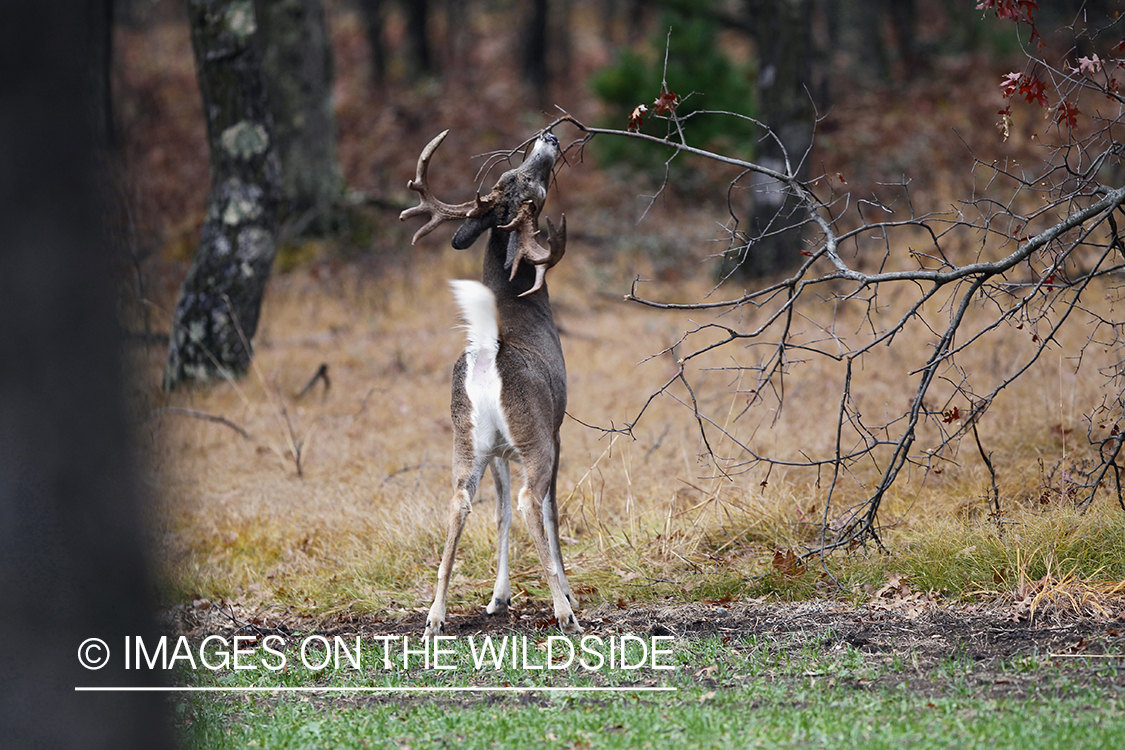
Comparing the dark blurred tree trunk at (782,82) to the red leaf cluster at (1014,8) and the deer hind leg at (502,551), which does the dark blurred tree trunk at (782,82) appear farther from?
the red leaf cluster at (1014,8)

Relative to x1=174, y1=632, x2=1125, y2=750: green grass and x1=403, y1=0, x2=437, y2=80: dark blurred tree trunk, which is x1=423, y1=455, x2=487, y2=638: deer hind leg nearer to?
x1=174, y1=632, x2=1125, y2=750: green grass

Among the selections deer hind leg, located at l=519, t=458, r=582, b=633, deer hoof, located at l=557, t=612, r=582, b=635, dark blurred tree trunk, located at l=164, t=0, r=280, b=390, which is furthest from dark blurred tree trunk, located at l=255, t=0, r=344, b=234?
deer hoof, located at l=557, t=612, r=582, b=635

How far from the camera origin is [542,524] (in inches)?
203

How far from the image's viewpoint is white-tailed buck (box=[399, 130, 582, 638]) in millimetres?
5184

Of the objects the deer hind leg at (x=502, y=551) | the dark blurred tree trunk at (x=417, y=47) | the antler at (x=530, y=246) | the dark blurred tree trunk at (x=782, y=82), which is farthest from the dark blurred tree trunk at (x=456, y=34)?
the deer hind leg at (x=502, y=551)

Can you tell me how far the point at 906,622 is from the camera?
5098 mm

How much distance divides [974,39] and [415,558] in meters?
22.0

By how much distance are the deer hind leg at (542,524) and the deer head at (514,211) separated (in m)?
0.89

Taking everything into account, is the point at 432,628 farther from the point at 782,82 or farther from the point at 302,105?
the point at 302,105

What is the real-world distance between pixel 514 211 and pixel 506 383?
3.64 ft

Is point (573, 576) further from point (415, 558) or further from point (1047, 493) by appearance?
point (1047, 493)

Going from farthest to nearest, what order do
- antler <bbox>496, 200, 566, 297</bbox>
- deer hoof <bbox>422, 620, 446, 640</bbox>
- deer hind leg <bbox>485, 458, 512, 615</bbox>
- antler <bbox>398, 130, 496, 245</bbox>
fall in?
deer hind leg <bbox>485, 458, 512, 615</bbox>
antler <bbox>398, 130, 496, 245</bbox>
antler <bbox>496, 200, 566, 297</bbox>
deer hoof <bbox>422, 620, 446, 640</bbox>

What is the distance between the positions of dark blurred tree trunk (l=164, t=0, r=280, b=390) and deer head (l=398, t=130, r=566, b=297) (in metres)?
5.31

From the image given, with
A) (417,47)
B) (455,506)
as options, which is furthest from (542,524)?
(417,47)
